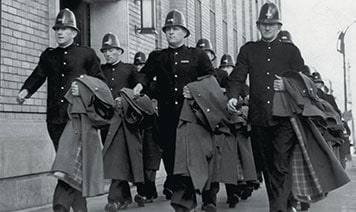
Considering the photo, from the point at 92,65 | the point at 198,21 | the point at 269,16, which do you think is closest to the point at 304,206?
the point at 269,16

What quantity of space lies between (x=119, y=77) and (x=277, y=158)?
10.0ft

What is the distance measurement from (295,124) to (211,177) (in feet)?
3.42

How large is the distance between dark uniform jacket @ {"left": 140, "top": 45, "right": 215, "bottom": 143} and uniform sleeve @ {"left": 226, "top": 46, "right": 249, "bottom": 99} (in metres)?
0.32

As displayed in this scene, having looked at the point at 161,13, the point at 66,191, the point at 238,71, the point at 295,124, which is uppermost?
the point at 161,13

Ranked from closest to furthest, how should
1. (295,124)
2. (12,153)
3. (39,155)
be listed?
(295,124), (12,153), (39,155)

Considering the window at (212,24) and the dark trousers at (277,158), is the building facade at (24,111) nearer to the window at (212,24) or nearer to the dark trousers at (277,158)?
the dark trousers at (277,158)

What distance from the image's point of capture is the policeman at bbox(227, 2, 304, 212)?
7.50 meters

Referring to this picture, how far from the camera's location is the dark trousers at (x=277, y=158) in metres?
7.46

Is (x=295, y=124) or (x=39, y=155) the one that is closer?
(x=295, y=124)

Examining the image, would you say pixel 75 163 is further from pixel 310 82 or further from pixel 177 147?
pixel 310 82

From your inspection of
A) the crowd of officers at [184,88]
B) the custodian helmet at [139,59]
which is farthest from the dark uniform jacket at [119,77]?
the custodian helmet at [139,59]

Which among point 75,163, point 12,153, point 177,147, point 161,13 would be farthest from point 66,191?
point 161,13

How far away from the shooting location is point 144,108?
360 inches

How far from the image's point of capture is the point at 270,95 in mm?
7602
